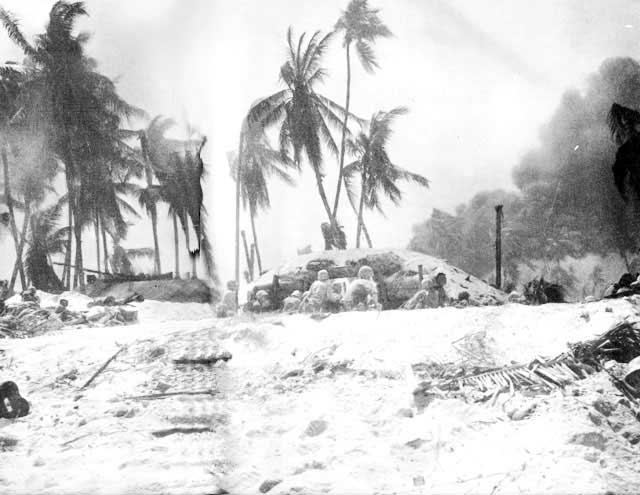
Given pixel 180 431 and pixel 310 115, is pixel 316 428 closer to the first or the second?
pixel 180 431

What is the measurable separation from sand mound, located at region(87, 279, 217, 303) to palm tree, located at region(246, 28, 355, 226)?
3.87m

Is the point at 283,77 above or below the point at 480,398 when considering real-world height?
above

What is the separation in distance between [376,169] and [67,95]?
8.67m

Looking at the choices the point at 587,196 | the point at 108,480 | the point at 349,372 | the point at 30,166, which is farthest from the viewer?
the point at 587,196

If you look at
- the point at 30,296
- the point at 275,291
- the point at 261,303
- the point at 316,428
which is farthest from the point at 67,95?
the point at 316,428

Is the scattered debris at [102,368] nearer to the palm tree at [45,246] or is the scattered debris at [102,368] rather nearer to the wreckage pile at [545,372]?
the wreckage pile at [545,372]

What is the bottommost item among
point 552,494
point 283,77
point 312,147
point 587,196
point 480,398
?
point 552,494

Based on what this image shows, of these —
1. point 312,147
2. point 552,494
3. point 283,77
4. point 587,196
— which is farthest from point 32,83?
point 587,196

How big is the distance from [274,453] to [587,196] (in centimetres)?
1805

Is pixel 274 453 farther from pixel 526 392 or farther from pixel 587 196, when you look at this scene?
pixel 587 196

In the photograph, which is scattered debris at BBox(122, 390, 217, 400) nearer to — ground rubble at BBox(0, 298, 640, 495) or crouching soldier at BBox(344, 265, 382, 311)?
ground rubble at BBox(0, 298, 640, 495)

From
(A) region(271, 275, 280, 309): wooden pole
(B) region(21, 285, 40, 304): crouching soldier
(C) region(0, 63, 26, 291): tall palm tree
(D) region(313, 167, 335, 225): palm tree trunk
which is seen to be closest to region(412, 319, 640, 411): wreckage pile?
(A) region(271, 275, 280, 309): wooden pole

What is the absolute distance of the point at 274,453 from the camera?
4.06 m

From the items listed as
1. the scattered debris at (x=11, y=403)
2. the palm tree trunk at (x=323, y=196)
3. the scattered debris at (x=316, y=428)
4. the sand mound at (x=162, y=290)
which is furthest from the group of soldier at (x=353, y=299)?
the palm tree trunk at (x=323, y=196)
